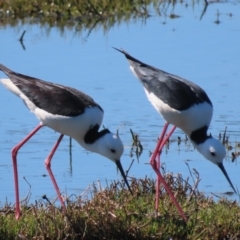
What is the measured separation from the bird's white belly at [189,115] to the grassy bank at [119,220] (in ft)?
1.78

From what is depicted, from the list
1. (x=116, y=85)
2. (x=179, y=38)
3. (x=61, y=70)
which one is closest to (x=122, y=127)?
(x=116, y=85)

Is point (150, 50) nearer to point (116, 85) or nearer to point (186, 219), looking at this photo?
point (116, 85)

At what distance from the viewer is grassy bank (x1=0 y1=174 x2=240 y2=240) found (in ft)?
22.3

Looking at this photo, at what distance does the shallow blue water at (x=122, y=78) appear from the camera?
8.84 metres

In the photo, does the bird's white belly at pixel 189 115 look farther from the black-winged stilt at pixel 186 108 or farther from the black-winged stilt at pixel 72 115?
the black-winged stilt at pixel 72 115

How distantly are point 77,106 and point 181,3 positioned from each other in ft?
29.5

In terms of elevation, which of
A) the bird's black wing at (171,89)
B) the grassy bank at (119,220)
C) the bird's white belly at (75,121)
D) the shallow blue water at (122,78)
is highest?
the bird's black wing at (171,89)

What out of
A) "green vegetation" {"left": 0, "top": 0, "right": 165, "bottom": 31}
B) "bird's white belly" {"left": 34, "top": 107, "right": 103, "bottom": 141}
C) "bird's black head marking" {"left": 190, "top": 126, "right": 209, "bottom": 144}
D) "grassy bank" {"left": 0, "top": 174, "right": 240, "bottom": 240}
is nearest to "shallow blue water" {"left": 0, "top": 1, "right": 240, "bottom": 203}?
"green vegetation" {"left": 0, "top": 0, "right": 165, "bottom": 31}

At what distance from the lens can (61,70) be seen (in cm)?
1166

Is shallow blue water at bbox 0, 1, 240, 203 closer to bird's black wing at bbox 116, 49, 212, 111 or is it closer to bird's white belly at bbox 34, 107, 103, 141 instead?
bird's white belly at bbox 34, 107, 103, 141

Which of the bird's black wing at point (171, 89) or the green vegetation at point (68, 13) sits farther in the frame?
the green vegetation at point (68, 13)

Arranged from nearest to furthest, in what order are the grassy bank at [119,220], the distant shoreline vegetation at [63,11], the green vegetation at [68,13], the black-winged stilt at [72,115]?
the grassy bank at [119,220] < the black-winged stilt at [72,115] < the green vegetation at [68,13] < the distant shoreline vegetation at [63,11]

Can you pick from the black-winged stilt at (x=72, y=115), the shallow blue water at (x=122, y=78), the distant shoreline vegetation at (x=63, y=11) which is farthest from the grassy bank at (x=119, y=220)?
the distant shoreline vegetation at (x=63, y=11)

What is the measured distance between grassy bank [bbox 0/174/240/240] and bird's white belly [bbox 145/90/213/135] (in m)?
0.54
